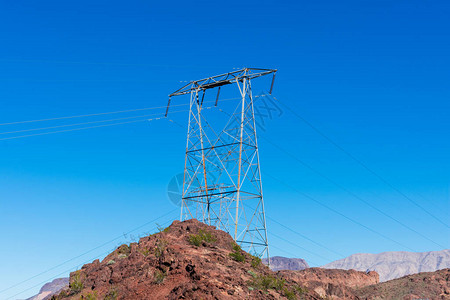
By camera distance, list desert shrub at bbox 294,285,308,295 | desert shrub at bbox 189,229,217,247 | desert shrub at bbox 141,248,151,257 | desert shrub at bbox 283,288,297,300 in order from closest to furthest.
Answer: desert shrub at bbox 283,288,297,300 → desert shrub at bbox 141,248,151,257 → desert shrub at bbox 294,285,308,295 → desert shrub at bbox 189,229,217,247

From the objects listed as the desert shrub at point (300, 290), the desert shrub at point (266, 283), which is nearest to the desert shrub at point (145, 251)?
the desert shrub at point (266, 283)

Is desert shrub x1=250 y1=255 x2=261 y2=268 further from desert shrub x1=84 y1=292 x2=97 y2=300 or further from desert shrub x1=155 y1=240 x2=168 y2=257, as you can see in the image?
desert shrub x1=84 y1=292 x2=97 y2=300

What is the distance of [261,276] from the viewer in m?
21.8

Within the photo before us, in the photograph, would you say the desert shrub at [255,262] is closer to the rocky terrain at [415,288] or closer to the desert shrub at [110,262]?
the desert shrub at [110,262]

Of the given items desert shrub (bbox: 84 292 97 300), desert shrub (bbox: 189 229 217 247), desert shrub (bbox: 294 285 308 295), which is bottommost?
desert shrub (bbox: 294 285 308 295)

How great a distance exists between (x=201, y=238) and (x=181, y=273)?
193 inches

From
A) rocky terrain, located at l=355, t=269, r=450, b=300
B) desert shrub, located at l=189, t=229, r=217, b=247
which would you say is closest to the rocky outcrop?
desert shrub, located at l=189, t=229, r=217, b=247

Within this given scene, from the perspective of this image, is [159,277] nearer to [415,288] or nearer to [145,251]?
[145,251]

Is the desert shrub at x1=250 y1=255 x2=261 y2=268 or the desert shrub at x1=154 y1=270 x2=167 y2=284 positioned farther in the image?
the desert shrub at x1=250 y1=255 x2=261 y2=268

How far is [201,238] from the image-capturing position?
988 inches

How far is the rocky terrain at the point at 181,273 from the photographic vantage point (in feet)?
63.4

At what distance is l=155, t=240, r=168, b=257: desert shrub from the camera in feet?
72.2

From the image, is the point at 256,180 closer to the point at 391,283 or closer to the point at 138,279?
the point at 138,279

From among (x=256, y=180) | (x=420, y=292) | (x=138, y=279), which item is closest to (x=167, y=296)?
(x=138, y=279)
